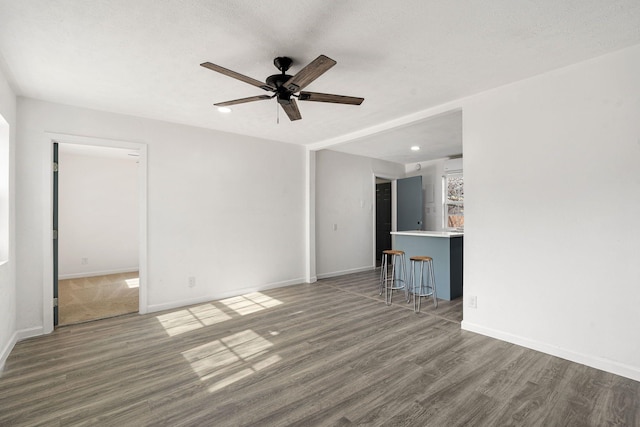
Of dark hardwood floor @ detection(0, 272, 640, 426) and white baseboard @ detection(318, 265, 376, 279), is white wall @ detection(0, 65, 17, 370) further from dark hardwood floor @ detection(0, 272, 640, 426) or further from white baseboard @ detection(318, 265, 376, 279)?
white baseboard @ detection(318, 265, 376, 279)

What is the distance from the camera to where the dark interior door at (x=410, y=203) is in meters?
6.55

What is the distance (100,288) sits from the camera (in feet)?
16.9

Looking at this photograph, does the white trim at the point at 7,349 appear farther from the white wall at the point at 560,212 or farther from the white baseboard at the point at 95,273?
the white wall at the point at 560,212

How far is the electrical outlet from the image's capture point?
123 inches

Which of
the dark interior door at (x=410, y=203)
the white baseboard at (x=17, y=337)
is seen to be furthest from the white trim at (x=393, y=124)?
the white baseboard at (x=17, y=337)

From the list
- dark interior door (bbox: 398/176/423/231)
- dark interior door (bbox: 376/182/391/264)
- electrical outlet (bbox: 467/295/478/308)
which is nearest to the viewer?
electrical outlet (bbox: 467/295/478/308)

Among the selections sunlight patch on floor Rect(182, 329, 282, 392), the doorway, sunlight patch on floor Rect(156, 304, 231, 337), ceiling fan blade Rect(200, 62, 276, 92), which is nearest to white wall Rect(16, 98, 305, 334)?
sunlight patch on floor Rect(156, 304, 231, 337)

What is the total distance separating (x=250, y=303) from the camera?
4188 millimetres

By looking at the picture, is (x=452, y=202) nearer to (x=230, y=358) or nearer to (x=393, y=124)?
(x=393, y=124)

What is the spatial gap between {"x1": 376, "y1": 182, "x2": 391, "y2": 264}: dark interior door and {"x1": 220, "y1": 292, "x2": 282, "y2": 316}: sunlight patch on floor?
383 cm

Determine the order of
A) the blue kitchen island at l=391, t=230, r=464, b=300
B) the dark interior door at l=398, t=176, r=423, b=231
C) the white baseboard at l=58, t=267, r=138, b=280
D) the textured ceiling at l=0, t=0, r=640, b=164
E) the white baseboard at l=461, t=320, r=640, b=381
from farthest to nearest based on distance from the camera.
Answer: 1. the dark interior door at l=398, t=176, r=423, b=231
2. the white baseboard at l=58, t=267, r=138, b=280
3. the blue kitchen island at l=391, t=230, r=464, b=300
4. the white baseboard at l=461, t=320, r=640, b=381
5. the textured ceiling at l=0, t=0, r=640, b=164

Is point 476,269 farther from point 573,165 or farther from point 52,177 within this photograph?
point 52,177

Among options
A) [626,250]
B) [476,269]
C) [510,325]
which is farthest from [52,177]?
[626,250]

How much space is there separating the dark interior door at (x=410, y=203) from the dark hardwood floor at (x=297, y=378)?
3351 millimetres
